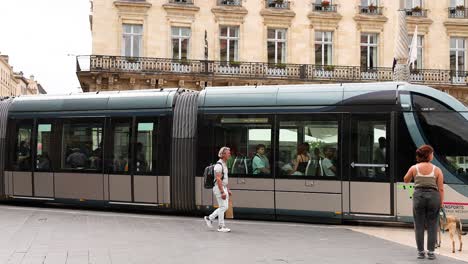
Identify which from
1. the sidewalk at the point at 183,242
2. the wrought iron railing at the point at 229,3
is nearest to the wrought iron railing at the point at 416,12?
the wrought iron railing at the point at 229,3

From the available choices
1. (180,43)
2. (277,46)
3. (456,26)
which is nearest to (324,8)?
(277,46)

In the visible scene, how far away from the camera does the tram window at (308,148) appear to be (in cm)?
1226

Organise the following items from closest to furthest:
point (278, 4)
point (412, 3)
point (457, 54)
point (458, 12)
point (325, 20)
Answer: point (278, 4) → point (325, 20) → point (412, 3) → point (457, 54) → point (458, 12)

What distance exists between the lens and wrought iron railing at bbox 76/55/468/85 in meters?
32.5

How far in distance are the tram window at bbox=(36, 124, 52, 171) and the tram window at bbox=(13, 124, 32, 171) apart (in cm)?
33

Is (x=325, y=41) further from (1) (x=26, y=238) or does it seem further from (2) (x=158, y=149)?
(1) (x=26, y=238)

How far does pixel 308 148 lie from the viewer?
12.4 metres

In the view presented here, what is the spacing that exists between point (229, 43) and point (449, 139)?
23991mm

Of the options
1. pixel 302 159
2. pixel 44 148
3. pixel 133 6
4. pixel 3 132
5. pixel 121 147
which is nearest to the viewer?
pixel 302 159

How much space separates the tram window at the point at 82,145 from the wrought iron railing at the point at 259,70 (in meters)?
17.8

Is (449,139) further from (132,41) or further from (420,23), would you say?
(420,23)

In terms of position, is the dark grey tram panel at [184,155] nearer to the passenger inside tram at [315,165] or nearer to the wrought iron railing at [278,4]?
the passenger inside tram at [315,165]

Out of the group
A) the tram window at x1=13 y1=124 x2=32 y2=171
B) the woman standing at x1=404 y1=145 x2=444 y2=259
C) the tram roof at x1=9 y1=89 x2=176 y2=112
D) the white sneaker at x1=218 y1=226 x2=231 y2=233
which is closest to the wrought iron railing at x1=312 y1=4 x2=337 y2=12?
the tram roof at x1=9 y1=89 x2=176 y2=112

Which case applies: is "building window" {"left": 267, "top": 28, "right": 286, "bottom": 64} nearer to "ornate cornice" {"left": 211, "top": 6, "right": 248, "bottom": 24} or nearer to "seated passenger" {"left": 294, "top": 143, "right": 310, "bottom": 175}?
"ornate cornice" {"left": 211, "top": 6, "right": 248, "bottom": 24}
